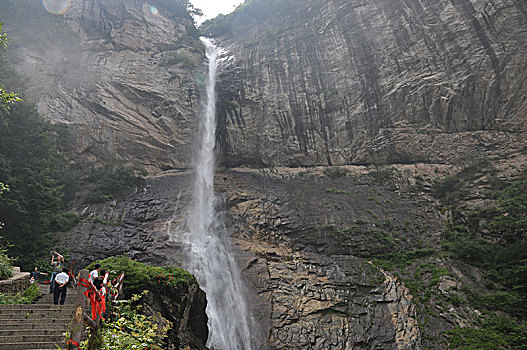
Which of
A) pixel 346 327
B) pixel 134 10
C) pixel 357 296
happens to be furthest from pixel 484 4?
pixel 134 10

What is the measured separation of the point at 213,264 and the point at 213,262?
0.43 feet

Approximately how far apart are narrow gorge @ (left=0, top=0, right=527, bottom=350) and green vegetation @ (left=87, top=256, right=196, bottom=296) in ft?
14.9

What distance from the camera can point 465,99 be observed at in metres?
17.1

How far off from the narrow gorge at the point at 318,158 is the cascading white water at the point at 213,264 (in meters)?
0.09

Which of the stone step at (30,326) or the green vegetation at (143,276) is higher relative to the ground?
the green vegetation at (143,276)

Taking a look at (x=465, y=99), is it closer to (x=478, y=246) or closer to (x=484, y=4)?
(x=484, y=4)

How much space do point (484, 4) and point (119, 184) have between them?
2344 cm

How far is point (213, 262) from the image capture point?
50.2 ft

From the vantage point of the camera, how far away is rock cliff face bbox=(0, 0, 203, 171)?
Result: 19.9 m

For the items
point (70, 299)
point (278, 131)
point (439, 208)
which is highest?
point (278, 131)

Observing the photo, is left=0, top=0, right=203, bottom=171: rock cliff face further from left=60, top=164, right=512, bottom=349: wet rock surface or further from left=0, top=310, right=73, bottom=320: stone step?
left=0, top=310, right=73, bottom=320: stone step

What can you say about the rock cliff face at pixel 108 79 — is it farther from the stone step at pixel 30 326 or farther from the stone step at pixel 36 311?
the stone step at pixel 30 326

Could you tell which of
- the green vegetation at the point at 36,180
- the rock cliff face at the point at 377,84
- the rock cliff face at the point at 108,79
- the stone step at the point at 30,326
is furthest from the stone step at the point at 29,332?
the rock cliff face at the point at 377,84

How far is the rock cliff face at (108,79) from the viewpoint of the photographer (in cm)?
1989
